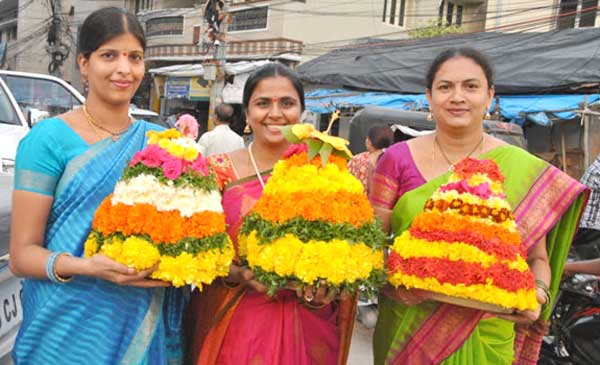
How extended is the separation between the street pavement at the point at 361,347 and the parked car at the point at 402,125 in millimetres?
2755


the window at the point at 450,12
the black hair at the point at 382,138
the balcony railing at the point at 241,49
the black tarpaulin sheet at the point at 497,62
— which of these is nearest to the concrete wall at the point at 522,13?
the black tarpaulin sheet at the point at 497,62

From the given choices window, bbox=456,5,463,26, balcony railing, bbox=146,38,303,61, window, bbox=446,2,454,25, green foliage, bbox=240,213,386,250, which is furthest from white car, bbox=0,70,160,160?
window, bbox=456,5,463,26

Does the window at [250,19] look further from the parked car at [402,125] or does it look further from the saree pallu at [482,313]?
the saree pallu at [482,313]

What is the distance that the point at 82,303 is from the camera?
2086 millimetres

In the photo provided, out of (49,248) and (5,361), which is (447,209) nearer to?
(49,248)

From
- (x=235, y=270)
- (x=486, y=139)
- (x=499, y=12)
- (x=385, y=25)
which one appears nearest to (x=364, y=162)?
(x=486, y=139)

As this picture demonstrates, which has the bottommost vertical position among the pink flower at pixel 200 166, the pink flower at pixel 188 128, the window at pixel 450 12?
the pink flower at pixel 200 166

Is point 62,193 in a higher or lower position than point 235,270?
higher

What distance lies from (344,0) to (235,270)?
67.3ft

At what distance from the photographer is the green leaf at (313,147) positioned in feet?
7.20

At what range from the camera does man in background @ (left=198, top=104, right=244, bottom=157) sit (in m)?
7.43

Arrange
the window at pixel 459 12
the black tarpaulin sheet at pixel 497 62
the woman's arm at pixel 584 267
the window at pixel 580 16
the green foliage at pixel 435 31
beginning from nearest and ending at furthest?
the woman's arm at pixel 584 267 → the black tarpaulin sheet at pixel 497 62 → the window at pixel 580 16 → the green foliage at pixel 435 31 → the window at pixel 459 12

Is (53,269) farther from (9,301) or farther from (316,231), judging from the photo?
(316,231)

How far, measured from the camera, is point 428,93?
2650mm
